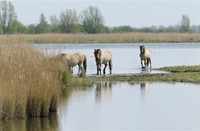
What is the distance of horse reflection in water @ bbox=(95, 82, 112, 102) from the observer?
19.8 metres

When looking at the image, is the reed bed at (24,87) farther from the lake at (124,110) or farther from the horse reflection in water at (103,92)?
the horse reflection in water at (103,92)

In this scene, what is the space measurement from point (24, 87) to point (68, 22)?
8271 cm

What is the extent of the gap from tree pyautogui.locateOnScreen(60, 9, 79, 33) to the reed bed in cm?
8049

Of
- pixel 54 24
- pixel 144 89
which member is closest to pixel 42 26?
pixel 54 24

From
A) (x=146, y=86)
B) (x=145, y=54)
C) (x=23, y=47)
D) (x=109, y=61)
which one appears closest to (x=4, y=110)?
(x=23, y=47)

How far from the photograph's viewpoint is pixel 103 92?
21578 millimetres

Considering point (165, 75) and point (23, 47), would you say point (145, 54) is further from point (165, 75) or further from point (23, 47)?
A: point (23, 47)

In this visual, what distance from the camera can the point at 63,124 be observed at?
15258 mm

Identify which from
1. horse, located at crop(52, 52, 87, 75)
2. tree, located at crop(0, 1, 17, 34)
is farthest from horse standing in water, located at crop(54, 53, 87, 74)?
tree, located at crop(0, 1, 17, 34)

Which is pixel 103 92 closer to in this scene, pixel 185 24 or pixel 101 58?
pixel 101 58

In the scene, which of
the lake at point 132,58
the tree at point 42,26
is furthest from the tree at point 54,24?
the lake at point 132,58

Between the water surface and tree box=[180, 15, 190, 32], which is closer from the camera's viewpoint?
the water surface

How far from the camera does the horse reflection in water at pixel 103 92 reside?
19781 millimetres

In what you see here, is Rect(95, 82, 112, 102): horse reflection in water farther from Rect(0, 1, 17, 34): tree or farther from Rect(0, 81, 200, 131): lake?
Rect(0, 1, 17, 34): tree
